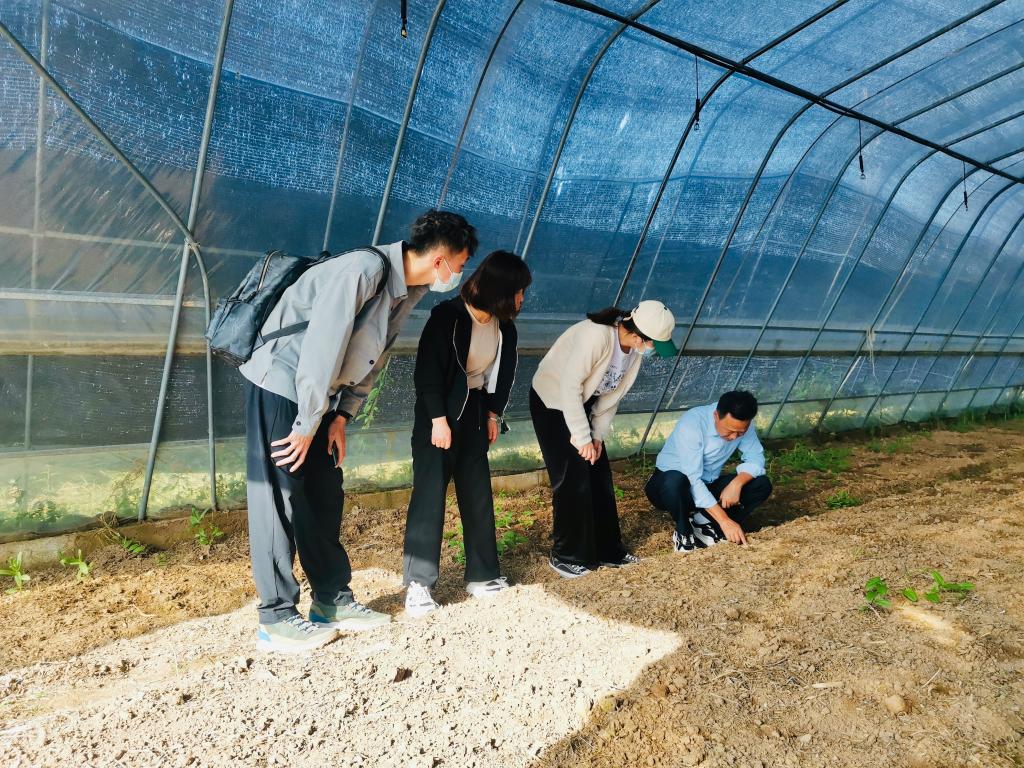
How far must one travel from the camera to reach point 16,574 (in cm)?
352

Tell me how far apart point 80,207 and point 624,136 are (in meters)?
3.36

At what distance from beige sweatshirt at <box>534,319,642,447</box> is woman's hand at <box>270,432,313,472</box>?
4.64 ft

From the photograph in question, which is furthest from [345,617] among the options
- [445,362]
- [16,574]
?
[16,574]

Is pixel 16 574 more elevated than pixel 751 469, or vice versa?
pixel 751 469

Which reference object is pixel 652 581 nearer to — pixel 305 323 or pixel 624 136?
pixel 305 323

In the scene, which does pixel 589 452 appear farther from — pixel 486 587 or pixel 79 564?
pixel 79 564

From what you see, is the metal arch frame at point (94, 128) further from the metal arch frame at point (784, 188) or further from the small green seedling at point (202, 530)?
the metal arch frame at point (784, 188)

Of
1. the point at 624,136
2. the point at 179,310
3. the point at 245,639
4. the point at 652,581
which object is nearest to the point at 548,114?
the point at 624,136

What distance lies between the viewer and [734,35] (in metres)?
4.93

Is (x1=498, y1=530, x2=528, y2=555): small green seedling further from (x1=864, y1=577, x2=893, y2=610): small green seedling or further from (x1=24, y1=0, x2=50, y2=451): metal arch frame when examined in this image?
(x1=24, y1=0, x2=50, y2=451): metal arch frame

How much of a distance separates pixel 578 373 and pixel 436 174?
161 centimetres

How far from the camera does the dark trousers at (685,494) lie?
4.27 meters

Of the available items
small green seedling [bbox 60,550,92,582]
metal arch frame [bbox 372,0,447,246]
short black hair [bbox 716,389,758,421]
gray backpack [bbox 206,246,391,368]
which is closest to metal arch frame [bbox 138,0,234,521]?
small green seedling [bbox 60,550,92,582]

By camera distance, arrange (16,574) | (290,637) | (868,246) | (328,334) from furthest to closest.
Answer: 1. (868,246)
2. (16,574)
3. (290,637)
4. (328,334)
